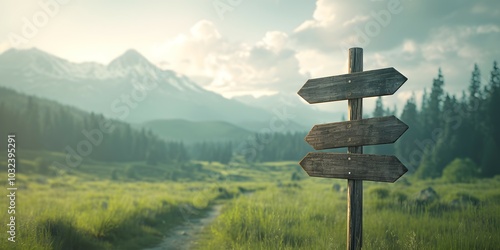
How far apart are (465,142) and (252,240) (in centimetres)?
6278

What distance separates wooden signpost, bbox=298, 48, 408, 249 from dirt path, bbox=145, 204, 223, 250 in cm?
626

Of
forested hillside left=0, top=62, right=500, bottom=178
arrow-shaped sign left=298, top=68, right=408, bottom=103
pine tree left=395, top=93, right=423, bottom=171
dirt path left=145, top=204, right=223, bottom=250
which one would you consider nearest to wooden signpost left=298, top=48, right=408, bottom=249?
arrow-shaped sign left=298, top=68, right=408, bottom=103

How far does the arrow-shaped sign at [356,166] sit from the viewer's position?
535 centimetres

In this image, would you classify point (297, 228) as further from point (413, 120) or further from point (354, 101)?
point (413, 120)

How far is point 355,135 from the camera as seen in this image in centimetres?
570

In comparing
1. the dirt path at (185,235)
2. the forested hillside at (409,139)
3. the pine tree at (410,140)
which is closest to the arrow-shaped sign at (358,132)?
the dirt path at (185,235)

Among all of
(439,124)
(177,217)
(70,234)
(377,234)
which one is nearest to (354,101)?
(377,234)

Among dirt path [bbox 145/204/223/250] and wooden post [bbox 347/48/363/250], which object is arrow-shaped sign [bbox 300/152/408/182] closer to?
wooden post [bbox 347/48/363/250]

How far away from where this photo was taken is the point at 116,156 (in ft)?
396

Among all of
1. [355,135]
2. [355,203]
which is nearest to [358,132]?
[355,135]

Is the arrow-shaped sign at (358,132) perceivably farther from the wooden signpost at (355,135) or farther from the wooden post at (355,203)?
the wooden post at (355,203)

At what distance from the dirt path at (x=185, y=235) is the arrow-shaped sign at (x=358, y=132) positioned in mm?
6403

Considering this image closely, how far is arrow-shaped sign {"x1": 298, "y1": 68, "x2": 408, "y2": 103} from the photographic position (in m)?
5.44

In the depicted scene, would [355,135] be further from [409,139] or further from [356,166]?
[409,139]
